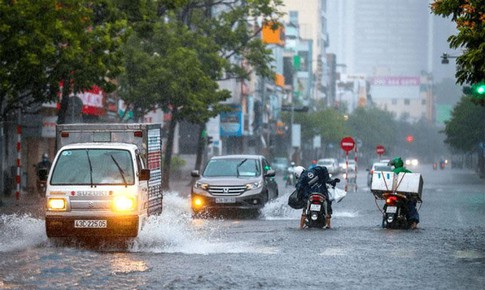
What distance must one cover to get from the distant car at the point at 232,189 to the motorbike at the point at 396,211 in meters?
5.33

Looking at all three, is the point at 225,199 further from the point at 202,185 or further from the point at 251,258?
the point at 251,258

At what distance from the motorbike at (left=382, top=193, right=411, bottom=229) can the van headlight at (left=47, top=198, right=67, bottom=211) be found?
8108 millimetres

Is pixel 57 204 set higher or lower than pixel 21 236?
higher

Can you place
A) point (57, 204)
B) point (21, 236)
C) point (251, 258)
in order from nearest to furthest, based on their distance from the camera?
point (251, 258), point (57, 204), point (21, 236)

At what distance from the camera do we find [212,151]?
9181 centimetres

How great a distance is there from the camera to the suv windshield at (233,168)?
31.2 metres

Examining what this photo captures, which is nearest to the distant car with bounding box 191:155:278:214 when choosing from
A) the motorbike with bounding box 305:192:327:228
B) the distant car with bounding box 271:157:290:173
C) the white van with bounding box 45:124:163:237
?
the motorbike with bounding box 305:192:327:228

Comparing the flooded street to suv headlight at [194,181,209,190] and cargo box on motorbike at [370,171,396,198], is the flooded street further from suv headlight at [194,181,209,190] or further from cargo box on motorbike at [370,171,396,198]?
suv headlight at [194,181,209,190]

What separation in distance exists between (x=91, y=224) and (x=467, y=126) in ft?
288

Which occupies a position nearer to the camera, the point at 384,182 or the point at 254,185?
the point at 384,182

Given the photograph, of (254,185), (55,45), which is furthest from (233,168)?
(55,45)

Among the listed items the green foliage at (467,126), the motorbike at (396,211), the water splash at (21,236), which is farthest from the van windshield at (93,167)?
the green foliage at (467,126)

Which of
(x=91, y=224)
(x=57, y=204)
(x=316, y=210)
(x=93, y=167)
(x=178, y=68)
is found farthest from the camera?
(x=178, y=68)

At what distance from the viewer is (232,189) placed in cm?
3000
